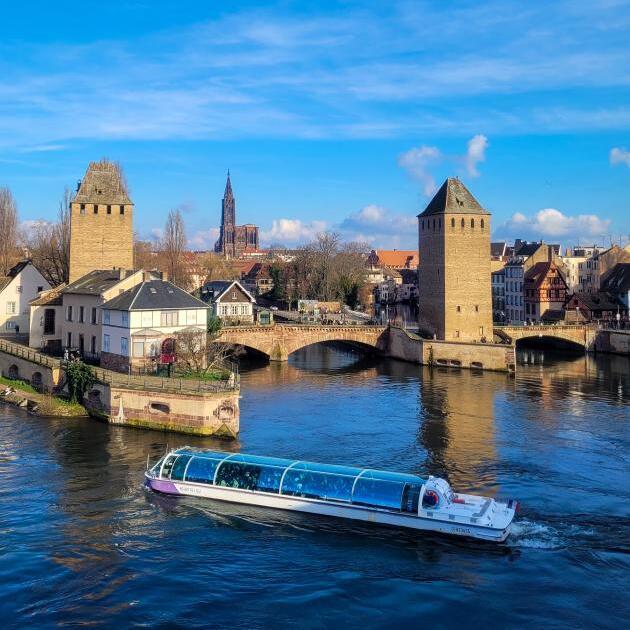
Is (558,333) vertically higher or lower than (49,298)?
lower

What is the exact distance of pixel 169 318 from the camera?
45.0 metres

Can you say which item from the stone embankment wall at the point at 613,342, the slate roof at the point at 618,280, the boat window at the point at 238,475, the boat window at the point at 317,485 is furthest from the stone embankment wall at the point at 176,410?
the slate roof at the point at 618,280

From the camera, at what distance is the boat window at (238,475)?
26719mm

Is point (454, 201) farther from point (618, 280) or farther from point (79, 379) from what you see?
point (79, 379)

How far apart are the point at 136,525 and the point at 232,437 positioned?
11.4m

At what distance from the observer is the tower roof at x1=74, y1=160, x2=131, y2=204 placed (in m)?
57.6

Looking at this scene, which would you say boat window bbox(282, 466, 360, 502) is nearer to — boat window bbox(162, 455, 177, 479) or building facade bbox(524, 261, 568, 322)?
boat window bbox(162, 455, 177, 479)

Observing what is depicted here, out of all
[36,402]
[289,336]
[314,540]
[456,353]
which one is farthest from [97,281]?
[314,540]

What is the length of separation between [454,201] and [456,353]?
14.8 metres

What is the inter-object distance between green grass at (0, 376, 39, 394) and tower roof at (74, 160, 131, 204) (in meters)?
16.0

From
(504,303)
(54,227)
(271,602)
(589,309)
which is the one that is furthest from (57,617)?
(504,303)

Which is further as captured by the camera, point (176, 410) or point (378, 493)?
point (176, 410)

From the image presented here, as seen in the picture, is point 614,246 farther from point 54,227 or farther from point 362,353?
point 54,227

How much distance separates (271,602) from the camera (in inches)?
768
